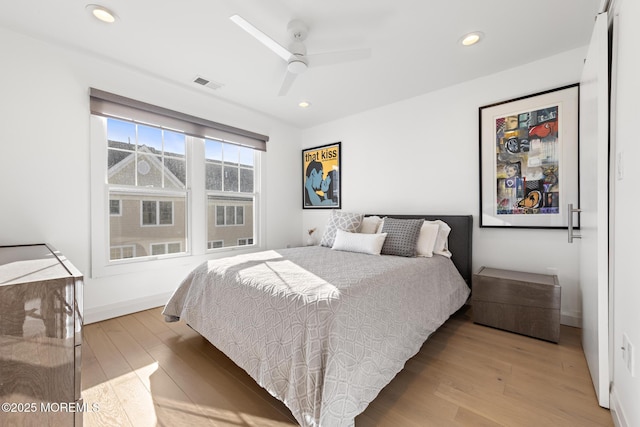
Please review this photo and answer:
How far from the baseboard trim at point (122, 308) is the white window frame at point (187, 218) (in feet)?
1.03

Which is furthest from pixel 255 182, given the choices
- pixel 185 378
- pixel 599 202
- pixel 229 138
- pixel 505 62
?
pixel 599 202

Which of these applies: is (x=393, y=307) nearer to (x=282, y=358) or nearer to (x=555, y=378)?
(x=282, y=358)

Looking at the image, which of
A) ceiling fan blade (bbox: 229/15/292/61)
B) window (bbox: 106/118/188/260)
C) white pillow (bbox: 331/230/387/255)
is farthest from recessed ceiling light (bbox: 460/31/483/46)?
window (bbox: 106/118/188/260)

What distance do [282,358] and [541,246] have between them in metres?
2.58

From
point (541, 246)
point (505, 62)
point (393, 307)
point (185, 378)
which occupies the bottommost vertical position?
point (185, 378)

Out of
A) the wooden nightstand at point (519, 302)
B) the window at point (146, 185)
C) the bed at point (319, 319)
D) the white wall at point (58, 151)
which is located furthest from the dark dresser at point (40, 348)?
the wooden nightstand at point (519, 302)

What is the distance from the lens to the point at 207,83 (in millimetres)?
2959

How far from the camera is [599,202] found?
1406 millimetres

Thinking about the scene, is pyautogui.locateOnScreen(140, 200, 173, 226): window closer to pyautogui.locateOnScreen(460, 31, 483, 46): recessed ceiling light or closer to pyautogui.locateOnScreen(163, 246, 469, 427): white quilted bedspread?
pyautogui.locateOnScreen(163, 246, 469, 427): white quilted bedspread

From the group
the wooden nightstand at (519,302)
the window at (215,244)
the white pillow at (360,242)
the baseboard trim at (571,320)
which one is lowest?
the baseboard trim at (571,320)

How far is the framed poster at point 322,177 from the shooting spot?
4.03m

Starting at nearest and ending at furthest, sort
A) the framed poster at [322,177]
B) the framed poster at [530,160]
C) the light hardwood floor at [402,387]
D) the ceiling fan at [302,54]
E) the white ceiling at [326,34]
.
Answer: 1. the light hardwood floor at [402,387]
2. the white ceiling at [326,34]
3. the ceiling fan at [302,54]
4. the framed poster at [530,160]
5. the framed poster at [322,177]

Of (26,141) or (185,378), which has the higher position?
(26,141)

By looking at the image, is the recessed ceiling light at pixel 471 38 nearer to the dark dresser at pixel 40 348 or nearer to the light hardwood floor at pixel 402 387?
the light hardwood floor at pixel 402 387
